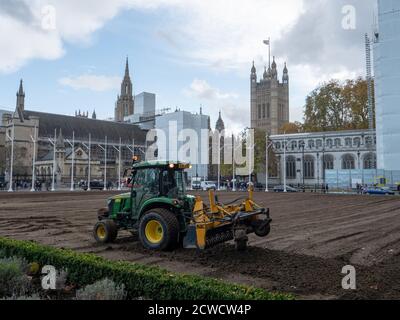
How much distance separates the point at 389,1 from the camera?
47.2 m

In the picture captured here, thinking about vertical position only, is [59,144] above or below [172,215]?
above

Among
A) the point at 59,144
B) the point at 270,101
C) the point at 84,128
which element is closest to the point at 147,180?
the point at 59,144

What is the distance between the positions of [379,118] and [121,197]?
47.1 metres

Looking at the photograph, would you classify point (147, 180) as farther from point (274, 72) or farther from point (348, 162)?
point (274, 72)

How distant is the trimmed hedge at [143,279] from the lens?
5863 millimetres

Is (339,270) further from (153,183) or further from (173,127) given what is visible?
(173,127)

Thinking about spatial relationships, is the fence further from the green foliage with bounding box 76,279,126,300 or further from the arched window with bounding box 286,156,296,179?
the green foliage with bounding box 76,279,126,300

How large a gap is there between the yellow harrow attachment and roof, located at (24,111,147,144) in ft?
295

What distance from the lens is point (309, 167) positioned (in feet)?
276

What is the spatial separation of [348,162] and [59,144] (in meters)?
60.2

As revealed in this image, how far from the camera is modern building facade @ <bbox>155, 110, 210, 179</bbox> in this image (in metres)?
73.2

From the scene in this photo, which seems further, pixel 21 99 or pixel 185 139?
pixel 21 99

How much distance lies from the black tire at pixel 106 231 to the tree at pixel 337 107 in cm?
7626
